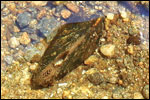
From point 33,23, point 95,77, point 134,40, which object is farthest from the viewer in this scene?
point 33,23

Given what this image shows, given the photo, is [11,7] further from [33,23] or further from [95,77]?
[95,77]

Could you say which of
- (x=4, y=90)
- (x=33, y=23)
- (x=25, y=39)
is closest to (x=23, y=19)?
(x=33, y=23)

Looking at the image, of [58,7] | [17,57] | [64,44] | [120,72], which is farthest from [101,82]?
[58,7]

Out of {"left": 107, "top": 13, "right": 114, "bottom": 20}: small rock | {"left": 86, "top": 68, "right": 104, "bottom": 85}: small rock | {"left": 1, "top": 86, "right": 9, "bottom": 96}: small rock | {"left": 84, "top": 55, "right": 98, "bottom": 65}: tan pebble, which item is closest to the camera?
{"left": 1, "top": 86, "right": 9, "bottom": 96}: small rock

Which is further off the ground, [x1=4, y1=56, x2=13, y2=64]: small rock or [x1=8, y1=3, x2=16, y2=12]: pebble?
[x1=8, y1=3, x2=16, y2=12]: pebble

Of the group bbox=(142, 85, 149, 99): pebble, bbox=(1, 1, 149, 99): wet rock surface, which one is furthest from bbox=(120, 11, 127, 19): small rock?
bbox=(142, 85, 149, 99): pebble

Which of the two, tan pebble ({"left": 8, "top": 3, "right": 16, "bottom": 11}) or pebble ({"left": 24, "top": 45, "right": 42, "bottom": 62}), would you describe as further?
tan pebble ({"left": 8, "top": 3, "right": 16, "bottom": 11})

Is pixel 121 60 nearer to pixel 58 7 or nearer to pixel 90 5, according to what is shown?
pixel 90 5

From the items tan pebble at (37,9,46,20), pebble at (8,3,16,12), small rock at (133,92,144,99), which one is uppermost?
tan pebble at (37,9,46,20)

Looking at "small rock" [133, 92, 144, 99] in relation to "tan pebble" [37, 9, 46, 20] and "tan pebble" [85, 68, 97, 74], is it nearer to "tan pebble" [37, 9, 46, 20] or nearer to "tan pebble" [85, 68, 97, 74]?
"tan pebble" [85, 68, 97, 74]

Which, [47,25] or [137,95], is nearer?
[137,95]
